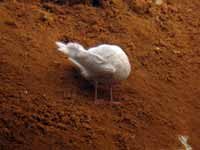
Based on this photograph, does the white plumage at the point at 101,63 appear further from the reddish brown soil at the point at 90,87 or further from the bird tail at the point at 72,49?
the reddish brown soil at the point at 90,87

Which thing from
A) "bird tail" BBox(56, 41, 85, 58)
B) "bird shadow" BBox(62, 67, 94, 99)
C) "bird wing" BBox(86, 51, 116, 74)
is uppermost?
"bird tail" BBox(56, 41, 85, 58)

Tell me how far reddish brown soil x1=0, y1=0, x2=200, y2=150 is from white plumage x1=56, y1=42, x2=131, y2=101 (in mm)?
116

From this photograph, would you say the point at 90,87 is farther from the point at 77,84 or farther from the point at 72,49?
the point at 72,49

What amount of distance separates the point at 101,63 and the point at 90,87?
186mm

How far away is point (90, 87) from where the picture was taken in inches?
104

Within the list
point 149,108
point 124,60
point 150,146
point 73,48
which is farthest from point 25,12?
point 150,146

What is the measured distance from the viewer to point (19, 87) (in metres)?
2.48

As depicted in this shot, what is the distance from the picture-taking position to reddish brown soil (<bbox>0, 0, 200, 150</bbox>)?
7.64ft

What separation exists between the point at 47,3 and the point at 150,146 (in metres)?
1.31

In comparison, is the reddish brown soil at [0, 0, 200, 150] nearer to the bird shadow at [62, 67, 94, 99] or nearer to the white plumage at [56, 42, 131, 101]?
the bird shadow at [62, 67, 94, 99]

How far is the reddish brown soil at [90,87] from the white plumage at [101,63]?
0.12 metres

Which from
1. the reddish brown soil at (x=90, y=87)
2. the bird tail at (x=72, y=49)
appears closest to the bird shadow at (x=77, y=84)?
the reddish brown soil at (x=90, y=87)

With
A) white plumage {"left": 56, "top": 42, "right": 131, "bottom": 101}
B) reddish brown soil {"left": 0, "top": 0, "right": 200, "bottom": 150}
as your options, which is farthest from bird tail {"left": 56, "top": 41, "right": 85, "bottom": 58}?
reddish brown soil {"left": 0, "top": 0, "right": 200, "bottom": 150}

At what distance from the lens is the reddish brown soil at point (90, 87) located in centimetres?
233
